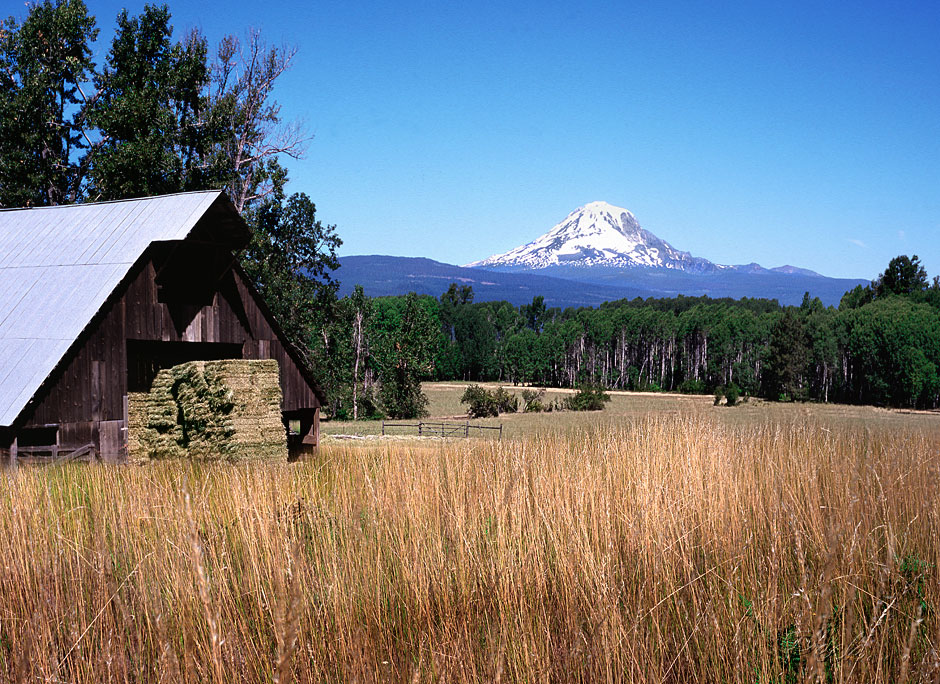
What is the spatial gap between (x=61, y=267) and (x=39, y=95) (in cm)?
1838

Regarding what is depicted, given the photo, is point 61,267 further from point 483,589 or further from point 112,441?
point 483,589

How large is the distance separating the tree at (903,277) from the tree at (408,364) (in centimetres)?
6605

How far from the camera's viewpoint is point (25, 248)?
55.8 ft

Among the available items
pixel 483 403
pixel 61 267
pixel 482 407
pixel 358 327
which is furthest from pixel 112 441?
pixel 483 403

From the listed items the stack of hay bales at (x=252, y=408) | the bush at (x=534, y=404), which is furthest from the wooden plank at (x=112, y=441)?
the bush at (x=534, y=404)

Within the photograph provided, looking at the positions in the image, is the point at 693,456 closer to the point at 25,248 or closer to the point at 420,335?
the point at 25,248

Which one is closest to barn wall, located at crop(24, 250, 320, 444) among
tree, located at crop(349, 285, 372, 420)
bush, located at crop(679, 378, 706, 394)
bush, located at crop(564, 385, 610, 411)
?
tree, located at crop(349, 285, 372, 420)

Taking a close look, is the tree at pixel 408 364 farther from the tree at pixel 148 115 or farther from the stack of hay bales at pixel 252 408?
the stack of hay bales at pixel 252 408

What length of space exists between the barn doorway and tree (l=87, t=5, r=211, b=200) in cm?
1524

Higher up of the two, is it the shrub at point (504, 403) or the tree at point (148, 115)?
the tree at point (148, 115)

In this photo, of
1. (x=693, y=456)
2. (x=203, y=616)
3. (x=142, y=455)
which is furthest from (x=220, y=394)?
(x=203, y=616)

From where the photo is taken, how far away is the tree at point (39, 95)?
29672mm

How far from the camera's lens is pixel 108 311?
14.7 metres

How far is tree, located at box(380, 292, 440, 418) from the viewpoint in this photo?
183ft
